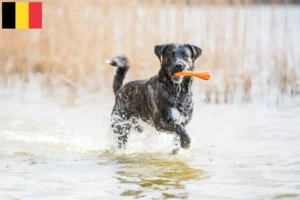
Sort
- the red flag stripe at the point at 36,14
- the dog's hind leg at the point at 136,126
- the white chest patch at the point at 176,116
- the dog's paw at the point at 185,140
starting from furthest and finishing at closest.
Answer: the red flag stripe at the point at 36,14, the dog's hind leg at the point at 136,126, the white chest patch at the point at 176,116, the dog's paw at the point at 185,140

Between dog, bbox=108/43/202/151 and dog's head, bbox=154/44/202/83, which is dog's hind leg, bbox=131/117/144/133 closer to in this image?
dog, bbox=108/43/202/151

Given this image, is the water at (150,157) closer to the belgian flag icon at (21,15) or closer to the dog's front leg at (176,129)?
the dog's front leg at (176,129)

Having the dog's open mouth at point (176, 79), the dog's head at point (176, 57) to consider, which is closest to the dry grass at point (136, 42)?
the dog's head at point (176, 57)

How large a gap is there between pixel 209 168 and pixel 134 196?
1.27 m

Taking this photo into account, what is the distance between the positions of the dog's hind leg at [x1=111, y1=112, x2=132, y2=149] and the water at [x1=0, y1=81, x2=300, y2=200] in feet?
0.38

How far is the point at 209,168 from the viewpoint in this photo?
6695 millimetres

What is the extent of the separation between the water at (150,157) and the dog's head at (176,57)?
925 millimetres

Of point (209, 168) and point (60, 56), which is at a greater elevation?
point (60, 56)

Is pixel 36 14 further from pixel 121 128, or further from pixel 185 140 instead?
pixel 185 140

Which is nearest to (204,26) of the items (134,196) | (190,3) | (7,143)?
(190,3)

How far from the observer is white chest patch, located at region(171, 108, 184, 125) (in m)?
6.93

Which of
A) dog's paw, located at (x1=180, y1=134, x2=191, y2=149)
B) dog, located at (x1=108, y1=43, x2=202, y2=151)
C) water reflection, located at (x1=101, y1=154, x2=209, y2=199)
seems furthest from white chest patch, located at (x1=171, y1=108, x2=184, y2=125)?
water reflection, located at (x1=101, y1=154, x2=209, y2=199)

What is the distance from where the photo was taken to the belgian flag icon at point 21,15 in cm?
1213

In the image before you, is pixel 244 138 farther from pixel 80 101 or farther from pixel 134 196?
pixel 80 101
